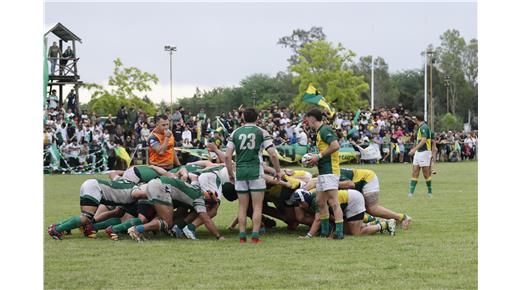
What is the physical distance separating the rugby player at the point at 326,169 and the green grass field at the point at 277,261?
16.8 inches

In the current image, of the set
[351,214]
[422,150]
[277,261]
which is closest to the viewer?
[277,261]

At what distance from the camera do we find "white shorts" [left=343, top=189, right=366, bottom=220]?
36.1 feet

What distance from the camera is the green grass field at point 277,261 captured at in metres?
7.53

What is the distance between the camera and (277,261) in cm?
879

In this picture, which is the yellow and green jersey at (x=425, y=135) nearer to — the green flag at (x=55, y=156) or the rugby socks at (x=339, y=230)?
the rugby socks at (x=339, y=230)

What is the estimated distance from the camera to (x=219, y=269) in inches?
326

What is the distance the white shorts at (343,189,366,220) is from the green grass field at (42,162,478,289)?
0.46 metres

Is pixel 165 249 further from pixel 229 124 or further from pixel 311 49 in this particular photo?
pixel 311 49

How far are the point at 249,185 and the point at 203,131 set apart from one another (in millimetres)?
22940

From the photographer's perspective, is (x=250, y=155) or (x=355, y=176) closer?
(x=250, y=155)

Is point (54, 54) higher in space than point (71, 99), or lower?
higher

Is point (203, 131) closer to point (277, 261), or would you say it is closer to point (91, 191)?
point (91, 191)

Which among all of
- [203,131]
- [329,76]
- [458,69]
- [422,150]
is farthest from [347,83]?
[422,150]

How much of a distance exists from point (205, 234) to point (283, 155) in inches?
850
